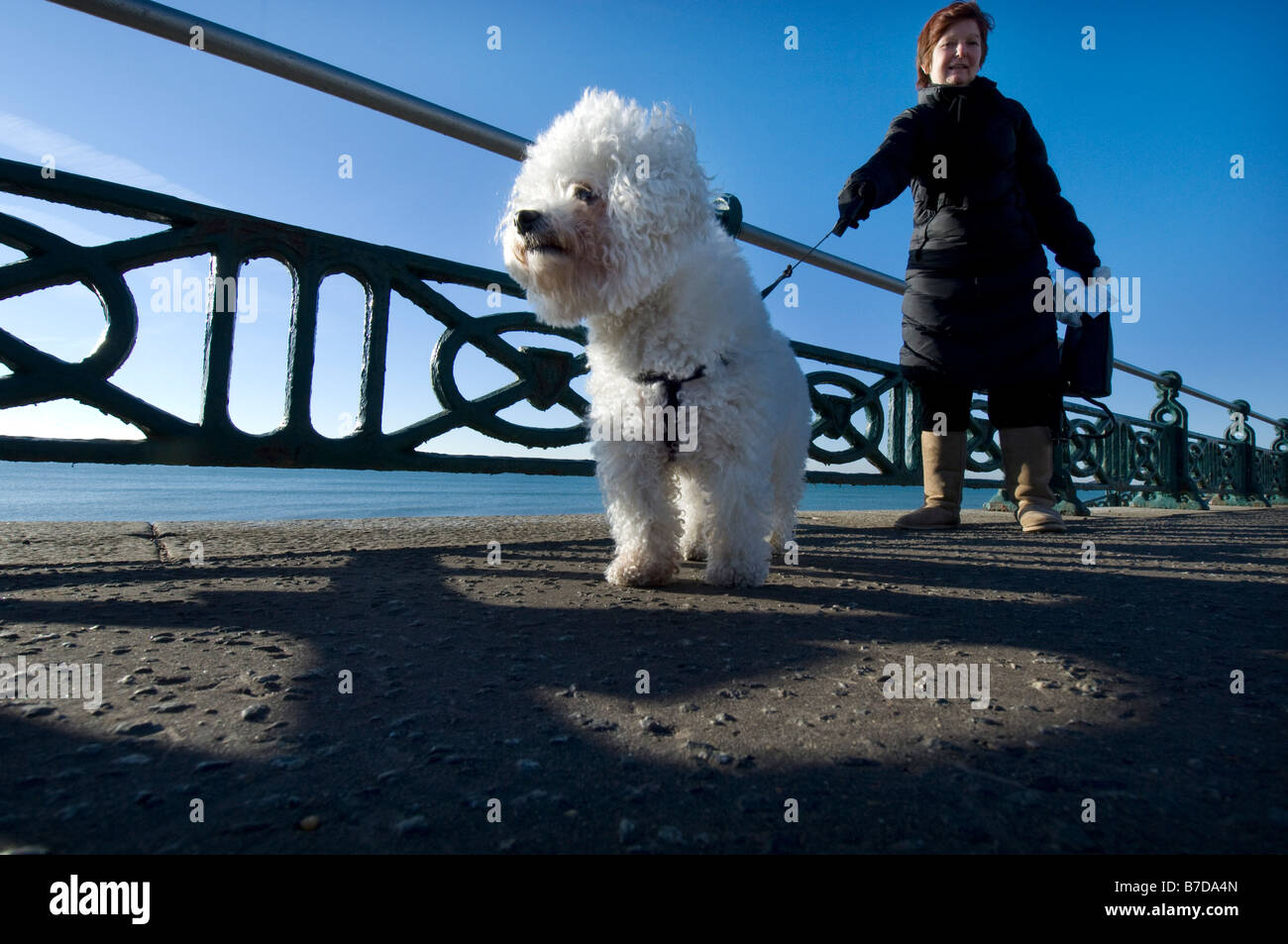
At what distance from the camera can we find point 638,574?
2.33 meters

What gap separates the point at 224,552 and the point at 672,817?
2609mm

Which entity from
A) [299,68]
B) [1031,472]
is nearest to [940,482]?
[1031,472]

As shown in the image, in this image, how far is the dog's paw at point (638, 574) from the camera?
2324mm

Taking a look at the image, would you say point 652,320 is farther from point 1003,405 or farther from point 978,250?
point 1003,405

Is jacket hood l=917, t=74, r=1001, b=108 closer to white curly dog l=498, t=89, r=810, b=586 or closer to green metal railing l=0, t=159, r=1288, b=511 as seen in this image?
green metal railing l=0, t=159, r=1288, b=511

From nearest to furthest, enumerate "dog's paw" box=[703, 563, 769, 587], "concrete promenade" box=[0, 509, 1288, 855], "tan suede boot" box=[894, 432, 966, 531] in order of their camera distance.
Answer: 1. "concrete promenade" box=[0, 509, 1288, 855]
2. "dog's paw" box=[703, 563, 769, 587]
3. "tan suede boot" box=[894, 432, 966, 531]

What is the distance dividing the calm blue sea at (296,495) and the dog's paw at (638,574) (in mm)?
13501

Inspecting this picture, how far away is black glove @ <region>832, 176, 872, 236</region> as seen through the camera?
112 inches

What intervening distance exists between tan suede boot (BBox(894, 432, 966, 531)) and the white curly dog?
2.18 meters

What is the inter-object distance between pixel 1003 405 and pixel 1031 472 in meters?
0.44

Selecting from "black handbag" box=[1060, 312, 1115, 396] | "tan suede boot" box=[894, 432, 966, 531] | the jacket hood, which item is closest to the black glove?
the jacket hood
